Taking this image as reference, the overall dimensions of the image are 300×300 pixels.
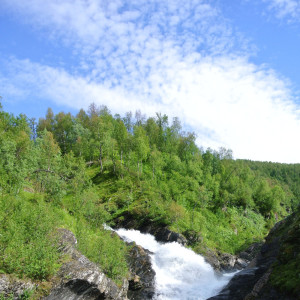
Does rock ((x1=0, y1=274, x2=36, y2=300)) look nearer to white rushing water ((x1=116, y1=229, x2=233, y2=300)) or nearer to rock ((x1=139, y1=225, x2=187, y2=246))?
white rushing water ((x1=116, y1=229, x2=233, y2=300))

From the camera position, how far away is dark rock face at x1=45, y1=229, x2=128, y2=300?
15.8m

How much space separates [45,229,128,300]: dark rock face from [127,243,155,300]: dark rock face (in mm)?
5200

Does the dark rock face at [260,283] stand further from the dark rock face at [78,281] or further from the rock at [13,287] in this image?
the rock at [13,287]

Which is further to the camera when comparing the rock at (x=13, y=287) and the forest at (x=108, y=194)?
the forest at (x=108, y=194)

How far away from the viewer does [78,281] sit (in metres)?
16.5

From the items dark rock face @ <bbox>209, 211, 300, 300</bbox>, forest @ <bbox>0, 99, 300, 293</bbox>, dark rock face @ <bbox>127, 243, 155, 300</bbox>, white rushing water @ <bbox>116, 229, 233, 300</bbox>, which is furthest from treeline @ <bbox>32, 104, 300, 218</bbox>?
dark rock face @ <bbox>209, 211, 300, 300</bbox>

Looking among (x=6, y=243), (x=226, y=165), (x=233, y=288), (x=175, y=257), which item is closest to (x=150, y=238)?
(x=175, y=257)

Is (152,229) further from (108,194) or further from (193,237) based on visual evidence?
(108,194)

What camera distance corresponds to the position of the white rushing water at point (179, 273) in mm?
24438

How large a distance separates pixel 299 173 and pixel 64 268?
751ft

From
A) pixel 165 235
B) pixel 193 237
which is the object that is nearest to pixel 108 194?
pixel 165 235

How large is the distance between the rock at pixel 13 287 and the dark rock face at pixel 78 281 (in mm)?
1652

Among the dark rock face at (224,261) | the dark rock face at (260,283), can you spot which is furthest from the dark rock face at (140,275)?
the dark rock face at (224,261)

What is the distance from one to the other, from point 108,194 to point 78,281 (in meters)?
39.7
